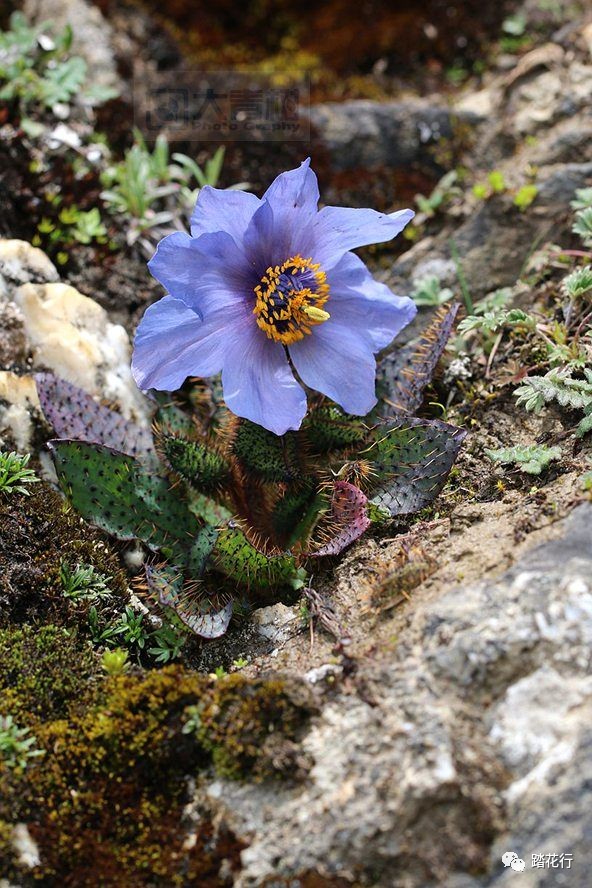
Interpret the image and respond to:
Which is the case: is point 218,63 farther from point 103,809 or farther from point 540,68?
point 103,809

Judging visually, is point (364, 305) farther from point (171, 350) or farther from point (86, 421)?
point (86, 421)

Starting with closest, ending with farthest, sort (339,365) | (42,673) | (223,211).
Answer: (42,673) → (223,211) → (339,365)

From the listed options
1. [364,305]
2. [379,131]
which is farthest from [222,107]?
[364,305]

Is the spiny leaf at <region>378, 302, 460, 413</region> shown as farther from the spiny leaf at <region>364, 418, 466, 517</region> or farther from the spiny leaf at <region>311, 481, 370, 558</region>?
the spiny leaf at <region>311, 481, 370, 558</region>

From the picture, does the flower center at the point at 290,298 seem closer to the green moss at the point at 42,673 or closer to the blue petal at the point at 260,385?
the blue petal at the point at 260,385

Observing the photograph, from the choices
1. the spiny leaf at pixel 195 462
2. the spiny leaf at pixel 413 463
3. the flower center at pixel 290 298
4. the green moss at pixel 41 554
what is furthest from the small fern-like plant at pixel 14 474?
the spiny leaf at pixel 413 463

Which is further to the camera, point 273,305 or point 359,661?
point 273,305
